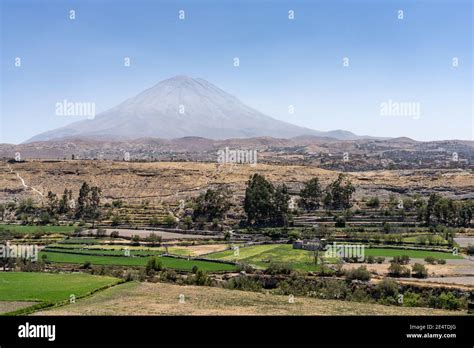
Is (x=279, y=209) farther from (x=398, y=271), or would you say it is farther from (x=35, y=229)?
(x=35, y=229)

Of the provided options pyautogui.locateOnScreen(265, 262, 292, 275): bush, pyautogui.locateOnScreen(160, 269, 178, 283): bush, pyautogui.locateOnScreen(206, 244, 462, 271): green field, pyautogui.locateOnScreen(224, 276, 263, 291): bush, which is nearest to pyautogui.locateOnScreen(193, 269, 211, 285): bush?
pyautogui.locateOnScreen(224, 276, 263, 291): bush

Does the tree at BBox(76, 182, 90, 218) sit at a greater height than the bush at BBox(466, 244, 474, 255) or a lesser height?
greater

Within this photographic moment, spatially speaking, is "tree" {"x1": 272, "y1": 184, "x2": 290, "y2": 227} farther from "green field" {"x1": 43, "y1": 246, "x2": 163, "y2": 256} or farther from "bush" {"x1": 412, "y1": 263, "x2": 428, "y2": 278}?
"bush" {"x1": 412, "y1": 263, "x2": 428, "y2": 278}

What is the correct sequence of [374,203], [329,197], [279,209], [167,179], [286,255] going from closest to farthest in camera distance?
[286,255]
[279,209]
[374,203]
[329,197]
[167,179]

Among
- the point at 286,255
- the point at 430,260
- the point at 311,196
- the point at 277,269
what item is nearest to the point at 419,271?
the point at 430,260

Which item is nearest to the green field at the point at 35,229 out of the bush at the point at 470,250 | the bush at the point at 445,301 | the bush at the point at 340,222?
the bush at the point at 340,222
